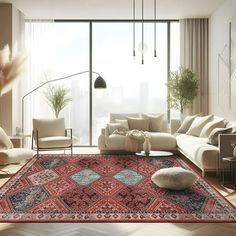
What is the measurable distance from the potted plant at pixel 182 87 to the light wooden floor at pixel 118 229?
195 inches

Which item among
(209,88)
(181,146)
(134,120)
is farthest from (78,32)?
(181,146)

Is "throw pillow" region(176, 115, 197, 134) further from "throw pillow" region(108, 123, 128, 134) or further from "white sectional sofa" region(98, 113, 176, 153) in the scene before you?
A: "throw pillow" region(108, 123, 128, 134)

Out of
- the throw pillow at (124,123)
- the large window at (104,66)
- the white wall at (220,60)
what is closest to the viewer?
the white wall at (220,60)

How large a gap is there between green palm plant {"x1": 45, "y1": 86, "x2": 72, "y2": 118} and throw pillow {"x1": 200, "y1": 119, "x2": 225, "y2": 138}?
10.8ft

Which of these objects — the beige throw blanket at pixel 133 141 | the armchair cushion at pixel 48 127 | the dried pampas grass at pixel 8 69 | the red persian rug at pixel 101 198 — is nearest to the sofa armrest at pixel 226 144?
the red persian rug at pixel 101 198

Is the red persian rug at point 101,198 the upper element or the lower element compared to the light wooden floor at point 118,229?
upper

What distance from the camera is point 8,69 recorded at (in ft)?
21.3

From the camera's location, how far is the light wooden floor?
9.14 ft

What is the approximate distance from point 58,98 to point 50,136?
142 centimetres

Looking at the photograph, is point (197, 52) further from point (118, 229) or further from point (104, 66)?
point (118, 229)

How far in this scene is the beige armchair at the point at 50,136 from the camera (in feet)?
20.5

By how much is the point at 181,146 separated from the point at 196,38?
3.09 m

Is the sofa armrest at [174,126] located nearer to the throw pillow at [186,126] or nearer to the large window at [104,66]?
the throw pillow at [186,126]

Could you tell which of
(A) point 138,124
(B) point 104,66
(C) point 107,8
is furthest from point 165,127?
(C) point 107,8
